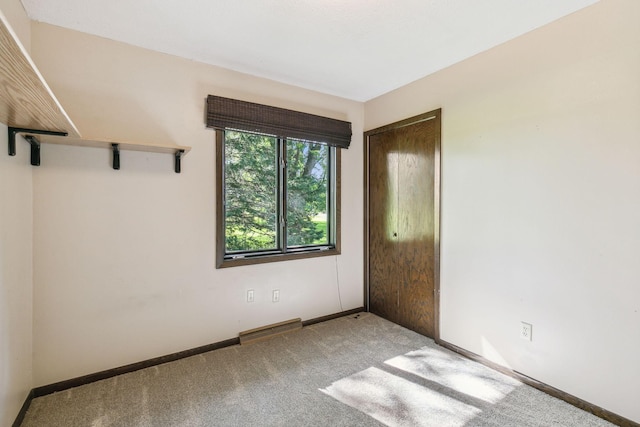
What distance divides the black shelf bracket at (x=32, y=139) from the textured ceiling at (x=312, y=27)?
2.61ft

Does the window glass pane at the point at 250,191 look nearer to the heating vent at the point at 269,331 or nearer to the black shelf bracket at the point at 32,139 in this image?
the heating vent at the point at 269,331

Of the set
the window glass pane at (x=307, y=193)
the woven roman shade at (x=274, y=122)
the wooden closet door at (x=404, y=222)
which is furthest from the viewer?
the window glass pane at (x=307, y=193)

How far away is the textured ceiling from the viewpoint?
1817 mm

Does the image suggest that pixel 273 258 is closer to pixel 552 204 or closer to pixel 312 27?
pixel 312 27

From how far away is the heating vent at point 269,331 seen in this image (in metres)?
2.70

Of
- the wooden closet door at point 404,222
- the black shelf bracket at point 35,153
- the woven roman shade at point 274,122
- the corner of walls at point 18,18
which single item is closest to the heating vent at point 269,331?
the wooden closet door at point 404,222

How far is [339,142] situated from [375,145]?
1.43ft

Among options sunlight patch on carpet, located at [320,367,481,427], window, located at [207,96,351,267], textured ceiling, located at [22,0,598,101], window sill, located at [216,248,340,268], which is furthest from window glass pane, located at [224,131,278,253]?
sunlight patch on carpet, located at [320,367,481,427]

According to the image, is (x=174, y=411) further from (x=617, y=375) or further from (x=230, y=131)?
(x=617, y=375)

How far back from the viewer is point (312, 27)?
2.04 m

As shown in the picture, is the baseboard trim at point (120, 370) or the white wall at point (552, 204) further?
the baseboard trim at point (120, 370)

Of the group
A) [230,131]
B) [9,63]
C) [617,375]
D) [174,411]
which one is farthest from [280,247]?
[617,375]

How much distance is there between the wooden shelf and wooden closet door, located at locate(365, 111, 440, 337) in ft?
7.15

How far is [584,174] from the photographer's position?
1.84m
